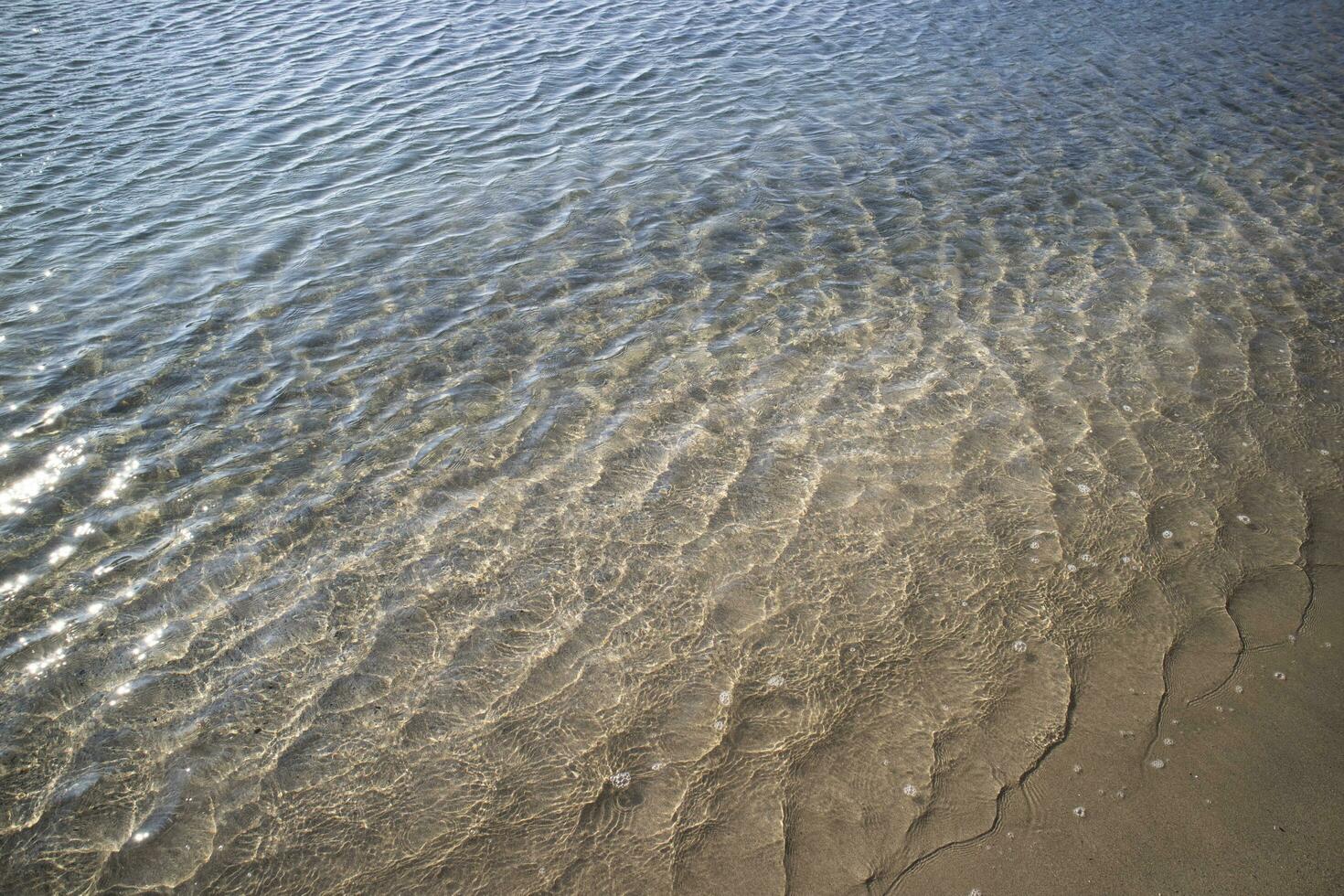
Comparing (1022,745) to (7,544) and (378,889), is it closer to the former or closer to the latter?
(378,889)

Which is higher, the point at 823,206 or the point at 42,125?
the point at 42,125

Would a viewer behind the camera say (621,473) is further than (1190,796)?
Yes

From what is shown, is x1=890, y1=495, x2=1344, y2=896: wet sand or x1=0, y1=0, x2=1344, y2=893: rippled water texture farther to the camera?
x1=0, y1=0, x2=1344, y2=893: rippled water texture

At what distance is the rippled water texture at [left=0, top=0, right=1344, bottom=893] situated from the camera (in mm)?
3979

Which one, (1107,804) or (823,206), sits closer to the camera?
(1107,804)

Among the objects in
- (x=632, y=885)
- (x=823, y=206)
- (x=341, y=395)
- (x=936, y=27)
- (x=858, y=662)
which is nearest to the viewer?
(x=632, y=885)

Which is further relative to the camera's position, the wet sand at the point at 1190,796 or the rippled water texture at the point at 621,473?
the rippled water texture at the point at 621,473

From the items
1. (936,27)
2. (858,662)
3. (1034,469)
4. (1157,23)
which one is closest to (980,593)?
(858,662)

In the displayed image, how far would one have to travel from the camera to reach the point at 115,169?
9820mm

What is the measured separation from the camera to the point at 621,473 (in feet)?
18.7

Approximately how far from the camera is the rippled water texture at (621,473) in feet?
13.1

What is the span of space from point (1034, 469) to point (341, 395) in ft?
16.0

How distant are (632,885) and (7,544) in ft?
14.2

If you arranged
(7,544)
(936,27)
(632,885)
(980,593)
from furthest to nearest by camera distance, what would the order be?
(936,27) → (7,544) → (980,593) → (632,885)
